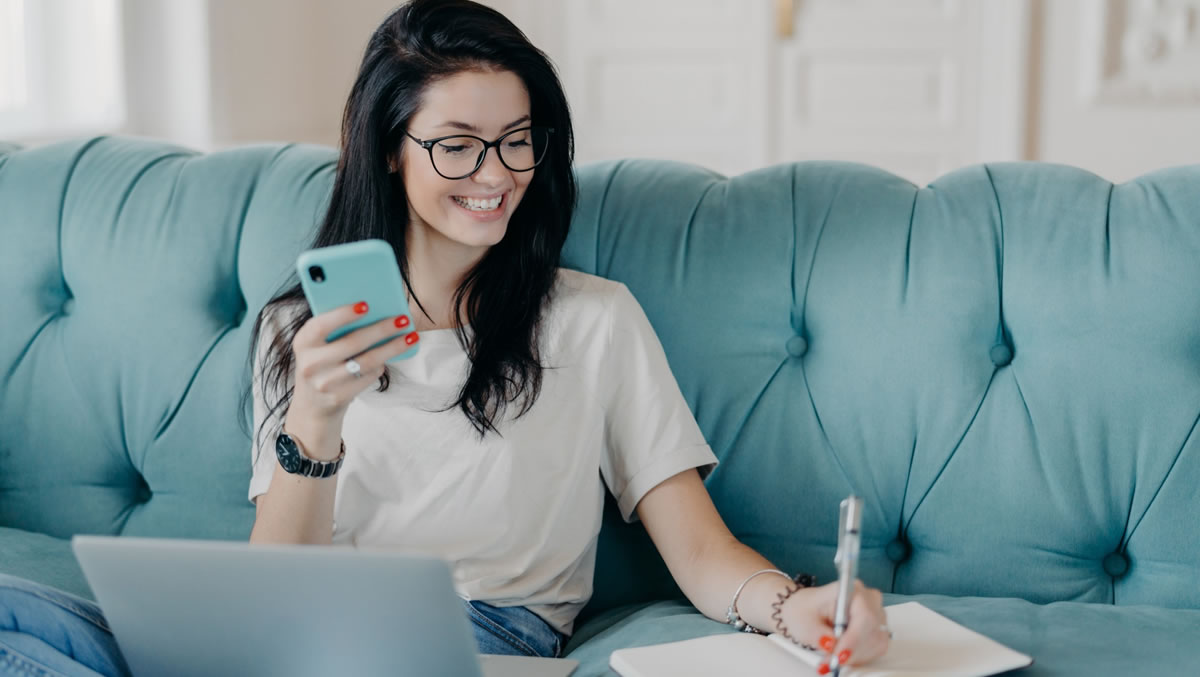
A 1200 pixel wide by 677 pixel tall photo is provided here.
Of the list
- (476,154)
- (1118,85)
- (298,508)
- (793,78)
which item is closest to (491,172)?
(476,154)

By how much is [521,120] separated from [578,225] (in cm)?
23

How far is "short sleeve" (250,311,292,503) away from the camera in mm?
1288

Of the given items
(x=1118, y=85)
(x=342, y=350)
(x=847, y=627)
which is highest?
(x=1118, y=85)

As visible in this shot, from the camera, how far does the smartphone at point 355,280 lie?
99cm

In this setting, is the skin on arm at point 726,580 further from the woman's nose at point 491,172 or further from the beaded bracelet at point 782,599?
the woman's nose at point 491,172

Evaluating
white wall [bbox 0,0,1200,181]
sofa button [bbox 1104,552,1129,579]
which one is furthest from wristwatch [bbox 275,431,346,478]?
white wall [bbox 0,0,1200,181]

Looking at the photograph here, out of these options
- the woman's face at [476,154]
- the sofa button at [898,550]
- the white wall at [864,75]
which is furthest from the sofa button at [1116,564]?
the white wall at [864,75]

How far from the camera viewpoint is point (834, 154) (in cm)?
370

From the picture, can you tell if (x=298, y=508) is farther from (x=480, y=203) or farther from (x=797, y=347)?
(x=797, y=347)

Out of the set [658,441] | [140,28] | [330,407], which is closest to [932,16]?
[140,28]

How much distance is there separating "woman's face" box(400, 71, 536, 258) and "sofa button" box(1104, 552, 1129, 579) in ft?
2.51

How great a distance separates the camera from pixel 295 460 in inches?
45.4

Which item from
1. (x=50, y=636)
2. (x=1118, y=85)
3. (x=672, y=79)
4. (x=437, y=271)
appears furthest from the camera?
(x=672, y=79)

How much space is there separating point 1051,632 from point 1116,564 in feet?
0.65
